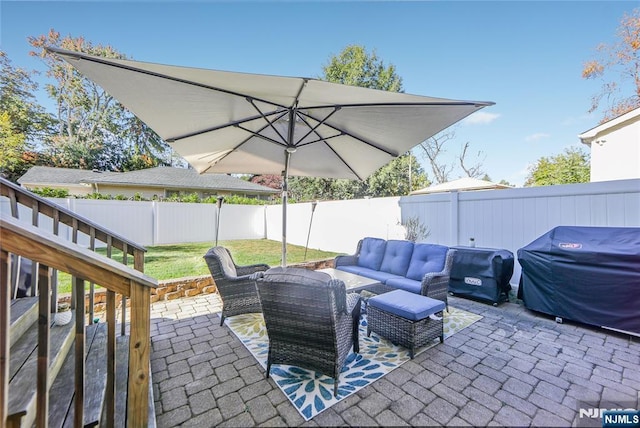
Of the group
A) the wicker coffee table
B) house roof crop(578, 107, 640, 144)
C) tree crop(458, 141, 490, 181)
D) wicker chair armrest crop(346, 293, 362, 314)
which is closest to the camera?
wicker chair armrest crop(346, 293, 362, 314)

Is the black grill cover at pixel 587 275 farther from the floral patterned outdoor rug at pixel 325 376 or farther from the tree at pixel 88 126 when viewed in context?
the tree at pixel 88 126

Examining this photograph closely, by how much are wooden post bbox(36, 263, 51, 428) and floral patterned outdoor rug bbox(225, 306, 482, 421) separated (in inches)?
60.3

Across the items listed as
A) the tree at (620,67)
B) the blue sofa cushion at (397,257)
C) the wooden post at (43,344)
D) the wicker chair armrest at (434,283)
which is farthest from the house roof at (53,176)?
the tree at (620,67)

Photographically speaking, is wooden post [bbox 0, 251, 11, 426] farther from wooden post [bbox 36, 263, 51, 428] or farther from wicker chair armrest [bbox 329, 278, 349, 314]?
wicker chair armrest [bbox 329, 278, 349, 314]

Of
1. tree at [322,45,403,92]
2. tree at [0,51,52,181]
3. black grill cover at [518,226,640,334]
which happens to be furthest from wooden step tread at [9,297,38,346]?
tree at [0,51,52,181]

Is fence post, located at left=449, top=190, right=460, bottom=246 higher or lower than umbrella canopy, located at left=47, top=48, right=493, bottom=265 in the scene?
lower

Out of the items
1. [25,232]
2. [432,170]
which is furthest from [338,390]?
[432,170]

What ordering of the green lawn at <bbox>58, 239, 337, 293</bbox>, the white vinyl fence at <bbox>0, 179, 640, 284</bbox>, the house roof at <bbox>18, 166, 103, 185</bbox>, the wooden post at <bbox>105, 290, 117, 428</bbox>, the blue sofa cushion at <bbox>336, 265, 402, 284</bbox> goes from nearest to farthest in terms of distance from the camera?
the wooden post at <bbox>105, 290, 117, 428</bbox> < the white vinyl fence at <bbox>0, 179, 640, 284</bbox> < the blue sofa cushion at <bbox>336, 265, 402, 284</bbox> < the green lawn at <bbox>58, 239, 337, 293</bbox> < the house roof at <bbox>18, 166, 103, 185</bbox>

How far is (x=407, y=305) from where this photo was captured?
9.37ft

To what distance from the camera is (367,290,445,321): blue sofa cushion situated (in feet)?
8.91

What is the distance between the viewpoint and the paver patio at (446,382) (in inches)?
76.8

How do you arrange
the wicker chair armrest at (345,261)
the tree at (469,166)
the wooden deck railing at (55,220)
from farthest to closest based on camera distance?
the tree at (469,166) < the wicker chair armrest at (345,261) < the wooden deck railing at (55,220)

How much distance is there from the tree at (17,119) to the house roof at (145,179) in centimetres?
228

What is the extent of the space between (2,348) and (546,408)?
336 centimetres
